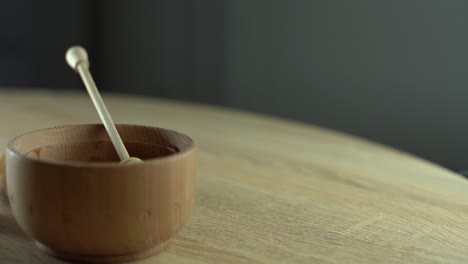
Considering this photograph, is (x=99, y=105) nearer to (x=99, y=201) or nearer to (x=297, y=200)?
(x=99, y=201)

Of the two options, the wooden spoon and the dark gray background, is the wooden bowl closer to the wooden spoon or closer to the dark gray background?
the wooden spoon

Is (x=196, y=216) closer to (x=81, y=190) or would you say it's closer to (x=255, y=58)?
(x=81, y=190)

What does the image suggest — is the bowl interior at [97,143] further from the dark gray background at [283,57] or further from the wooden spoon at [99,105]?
the dark gray background at [283,57]

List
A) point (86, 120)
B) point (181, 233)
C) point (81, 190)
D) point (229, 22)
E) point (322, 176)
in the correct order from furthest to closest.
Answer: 1. point (229, 22)
2. point (86, 120)
3. point (322, 176)
4. point (181, 233)
5. point (81, 190)

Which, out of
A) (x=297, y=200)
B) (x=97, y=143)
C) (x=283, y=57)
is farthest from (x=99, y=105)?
(x=283, y=57)

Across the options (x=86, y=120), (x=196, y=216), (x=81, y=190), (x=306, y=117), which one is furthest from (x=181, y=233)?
(x=306, y=117)
